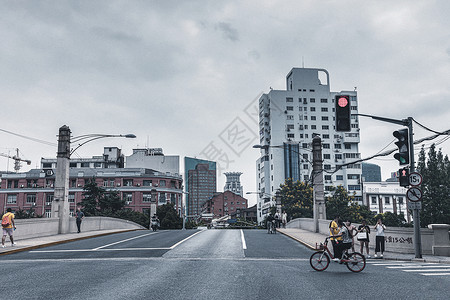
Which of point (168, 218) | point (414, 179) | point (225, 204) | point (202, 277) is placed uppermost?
point (414, 179)

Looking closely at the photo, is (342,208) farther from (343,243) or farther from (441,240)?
(343,243)

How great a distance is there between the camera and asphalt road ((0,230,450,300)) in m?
8.84

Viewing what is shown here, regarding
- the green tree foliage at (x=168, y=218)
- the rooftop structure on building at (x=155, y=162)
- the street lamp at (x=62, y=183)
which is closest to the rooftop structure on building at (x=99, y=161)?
the rooftop structure on building at (x=155, y=162)

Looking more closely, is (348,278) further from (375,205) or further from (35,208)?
(375,205)

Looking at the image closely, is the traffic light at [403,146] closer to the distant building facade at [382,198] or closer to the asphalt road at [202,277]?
the asphalt road at [202,277]

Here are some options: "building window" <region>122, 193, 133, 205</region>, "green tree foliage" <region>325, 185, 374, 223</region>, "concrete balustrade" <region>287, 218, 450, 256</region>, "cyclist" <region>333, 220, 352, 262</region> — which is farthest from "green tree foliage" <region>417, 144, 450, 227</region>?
"building window" <region>122, 193, 133, 205</region>

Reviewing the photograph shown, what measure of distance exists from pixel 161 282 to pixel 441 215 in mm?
61159

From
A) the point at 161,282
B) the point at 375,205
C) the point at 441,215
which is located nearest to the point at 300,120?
the point at 375,205

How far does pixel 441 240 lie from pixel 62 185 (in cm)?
2260

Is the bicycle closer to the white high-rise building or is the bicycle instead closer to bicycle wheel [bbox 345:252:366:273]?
bicycle wheel [bbox 345:252:366:273]

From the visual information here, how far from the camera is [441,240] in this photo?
→ 1778 centimetres

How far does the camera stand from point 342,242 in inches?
539

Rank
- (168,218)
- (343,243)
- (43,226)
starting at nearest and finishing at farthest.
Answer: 1. (343,243)
2. (43,226)
3. (168,218)

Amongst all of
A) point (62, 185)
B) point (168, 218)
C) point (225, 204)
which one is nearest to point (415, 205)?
point (62, 185)
